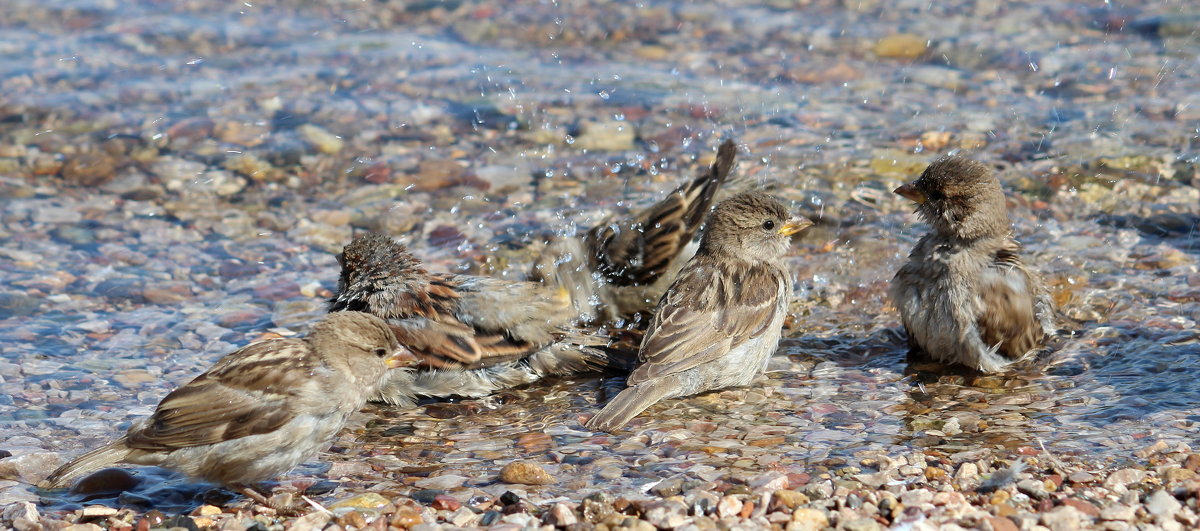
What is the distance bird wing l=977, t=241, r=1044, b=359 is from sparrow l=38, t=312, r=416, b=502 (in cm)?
298

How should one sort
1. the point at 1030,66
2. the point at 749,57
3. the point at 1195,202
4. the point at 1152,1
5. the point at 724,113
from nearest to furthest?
the point at 1195,202 → the point at 724,113 → the point at 1030,66 → the point at 749,57 → the point at 1152,1

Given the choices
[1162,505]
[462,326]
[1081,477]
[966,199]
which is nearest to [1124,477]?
[1081,477]

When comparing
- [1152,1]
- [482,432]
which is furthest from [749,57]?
[482,432]

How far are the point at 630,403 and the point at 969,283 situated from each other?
1787mm

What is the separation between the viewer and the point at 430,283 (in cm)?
623

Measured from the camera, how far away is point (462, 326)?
6.03 metres

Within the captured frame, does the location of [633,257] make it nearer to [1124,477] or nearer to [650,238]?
[650,238]

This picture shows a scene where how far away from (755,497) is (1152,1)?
10.9 metres

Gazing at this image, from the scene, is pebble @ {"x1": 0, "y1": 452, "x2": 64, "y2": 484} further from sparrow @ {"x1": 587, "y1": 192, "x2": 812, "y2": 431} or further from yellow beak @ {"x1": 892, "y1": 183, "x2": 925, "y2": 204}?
yellow beak @ {"x1": 892, "y1": 183, "x2": 925, "y2": 204}

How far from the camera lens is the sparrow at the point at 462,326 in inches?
228

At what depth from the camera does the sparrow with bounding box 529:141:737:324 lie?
657cm

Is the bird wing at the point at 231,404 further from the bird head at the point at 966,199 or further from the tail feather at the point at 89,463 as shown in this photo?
the bird head at the point at 966,199

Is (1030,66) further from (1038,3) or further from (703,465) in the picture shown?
(703,465)

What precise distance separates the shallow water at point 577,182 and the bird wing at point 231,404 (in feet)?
1.33
